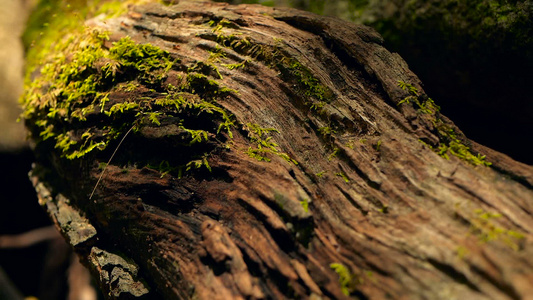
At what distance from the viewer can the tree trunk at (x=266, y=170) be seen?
1909mm

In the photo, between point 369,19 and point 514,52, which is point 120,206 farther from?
point 514,52

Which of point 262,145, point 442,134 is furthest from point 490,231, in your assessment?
point 262,145

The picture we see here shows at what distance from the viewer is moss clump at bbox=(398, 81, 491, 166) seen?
7.57 feet

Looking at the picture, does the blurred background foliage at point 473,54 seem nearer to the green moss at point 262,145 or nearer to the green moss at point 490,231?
the green moss at point 490,231

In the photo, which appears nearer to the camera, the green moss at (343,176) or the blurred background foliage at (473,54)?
the green moss at (343,176)

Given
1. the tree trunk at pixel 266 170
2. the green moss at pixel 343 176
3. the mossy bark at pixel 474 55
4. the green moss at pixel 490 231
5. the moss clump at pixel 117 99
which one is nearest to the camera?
the green moss at pixel 490 231

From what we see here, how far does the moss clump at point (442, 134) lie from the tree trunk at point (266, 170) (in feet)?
0.05

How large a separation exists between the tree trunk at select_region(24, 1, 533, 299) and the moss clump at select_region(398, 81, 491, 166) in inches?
0.6

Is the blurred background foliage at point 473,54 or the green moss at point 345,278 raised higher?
the blurred background foliage at point 473,54

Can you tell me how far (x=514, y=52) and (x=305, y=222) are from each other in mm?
2597

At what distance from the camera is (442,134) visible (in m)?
2.41

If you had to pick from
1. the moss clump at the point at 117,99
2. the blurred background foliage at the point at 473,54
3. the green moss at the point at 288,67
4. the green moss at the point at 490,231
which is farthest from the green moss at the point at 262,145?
the blurred background foliage at the point at 473,54

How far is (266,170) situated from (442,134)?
4.31ft

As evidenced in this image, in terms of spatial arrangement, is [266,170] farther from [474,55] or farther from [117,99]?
[474,55]
